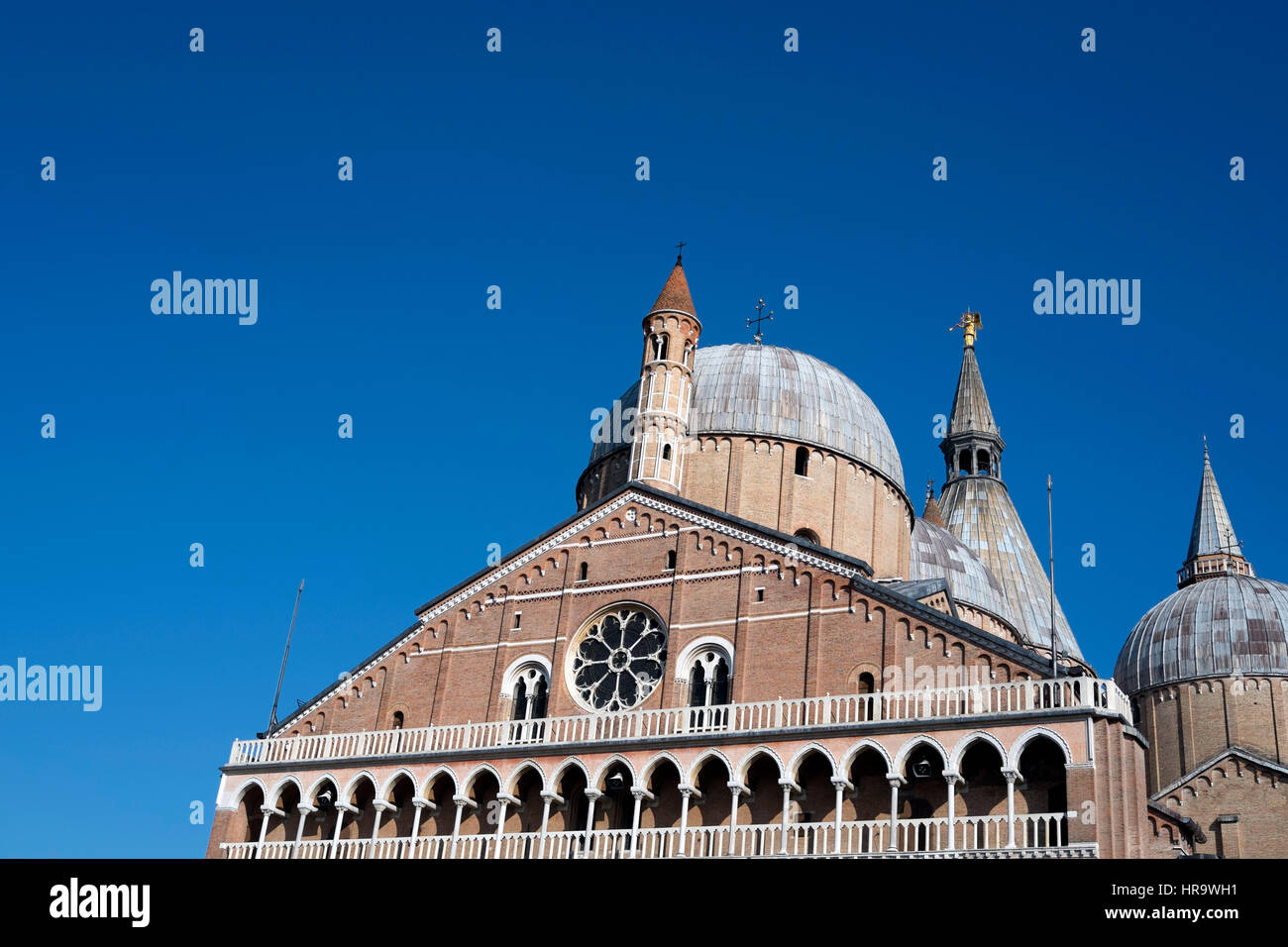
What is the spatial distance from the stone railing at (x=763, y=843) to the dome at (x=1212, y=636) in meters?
29.6

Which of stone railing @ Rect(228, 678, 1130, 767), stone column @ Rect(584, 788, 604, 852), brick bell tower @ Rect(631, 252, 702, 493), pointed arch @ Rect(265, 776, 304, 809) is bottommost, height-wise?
stone column @ Rect(584, 788, 604, 852)

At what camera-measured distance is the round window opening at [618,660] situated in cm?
3800

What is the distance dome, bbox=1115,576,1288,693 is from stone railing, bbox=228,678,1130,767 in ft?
96.0

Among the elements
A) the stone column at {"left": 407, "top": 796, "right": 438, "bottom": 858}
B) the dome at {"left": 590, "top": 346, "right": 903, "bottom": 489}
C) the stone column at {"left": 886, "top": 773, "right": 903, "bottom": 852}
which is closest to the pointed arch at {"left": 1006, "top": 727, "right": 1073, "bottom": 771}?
the stone column at {"left": 886, "top": 773, "right": 903, "bottom": 852}

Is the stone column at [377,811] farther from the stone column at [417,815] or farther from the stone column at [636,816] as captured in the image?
the stone column at [636,816]

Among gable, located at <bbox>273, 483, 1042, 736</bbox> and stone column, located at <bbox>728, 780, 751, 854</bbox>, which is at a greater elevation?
gable, located at <bbox>273, 483, 1042, 736</bbox>

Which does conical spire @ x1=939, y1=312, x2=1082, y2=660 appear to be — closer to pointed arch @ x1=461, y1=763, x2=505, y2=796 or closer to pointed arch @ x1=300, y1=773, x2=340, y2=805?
pointed arch @ x1=461, y1=763, x2=505, y2=796

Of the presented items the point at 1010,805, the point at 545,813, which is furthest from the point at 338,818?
the point at 1010,805

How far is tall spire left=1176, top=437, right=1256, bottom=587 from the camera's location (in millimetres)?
67438

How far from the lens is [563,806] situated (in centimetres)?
3716

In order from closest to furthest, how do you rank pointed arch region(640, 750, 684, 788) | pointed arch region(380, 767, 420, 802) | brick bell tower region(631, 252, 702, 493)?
pointed arch region(640, 750, 684, 788)
pointed arch region(380, 767, 420, 802)
brick bell tower region(631, 252, 702, 493)

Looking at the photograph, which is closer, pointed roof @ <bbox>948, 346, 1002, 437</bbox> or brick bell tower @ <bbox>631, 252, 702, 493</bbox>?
brick bell tower @ <bbox>631, 252, 702, 493</bbox>
